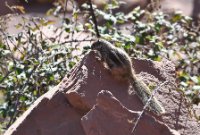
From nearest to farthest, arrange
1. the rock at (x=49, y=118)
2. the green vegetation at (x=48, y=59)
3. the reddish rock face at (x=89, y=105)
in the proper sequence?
the reddish rock face at (x=89, y=105)
the rock at (x=49, y=118)
the green vegetation at (x=48, y=59)

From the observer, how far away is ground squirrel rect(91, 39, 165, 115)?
10.9ft

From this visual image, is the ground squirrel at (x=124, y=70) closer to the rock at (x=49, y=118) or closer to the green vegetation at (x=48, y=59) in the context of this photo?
the rock at (x=49, y=118)

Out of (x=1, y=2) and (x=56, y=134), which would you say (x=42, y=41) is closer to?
(x=56, y=134)

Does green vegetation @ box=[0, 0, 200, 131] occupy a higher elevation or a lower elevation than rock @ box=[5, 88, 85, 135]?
lower

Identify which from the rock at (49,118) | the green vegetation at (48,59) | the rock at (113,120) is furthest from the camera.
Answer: the green vegetation at (48,59)

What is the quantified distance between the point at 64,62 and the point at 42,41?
0.38 metres

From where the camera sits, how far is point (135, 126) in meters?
2.98

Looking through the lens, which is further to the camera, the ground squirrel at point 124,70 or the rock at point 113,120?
the ground squirrel at point 124,70

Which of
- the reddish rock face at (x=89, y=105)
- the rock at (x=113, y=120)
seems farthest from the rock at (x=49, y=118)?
the rock at (x=113, y=120)

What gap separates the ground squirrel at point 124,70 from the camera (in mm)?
3320

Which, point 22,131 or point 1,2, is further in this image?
point 1,2

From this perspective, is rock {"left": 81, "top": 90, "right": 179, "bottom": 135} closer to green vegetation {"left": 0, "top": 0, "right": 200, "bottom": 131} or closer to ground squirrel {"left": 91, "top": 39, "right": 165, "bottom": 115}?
ground squirrel {"left": 91, "top": 39, "right": 165, "bottom": 115}

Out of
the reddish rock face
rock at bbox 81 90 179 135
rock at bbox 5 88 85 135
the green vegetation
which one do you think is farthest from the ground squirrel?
the green vegetation

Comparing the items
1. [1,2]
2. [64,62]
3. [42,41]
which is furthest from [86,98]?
[1,2]
